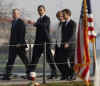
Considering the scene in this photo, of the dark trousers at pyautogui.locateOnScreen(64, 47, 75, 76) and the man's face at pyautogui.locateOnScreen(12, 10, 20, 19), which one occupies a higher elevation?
the man's face at pyautogui.locateOnScreen(12, 10, 20, 19)

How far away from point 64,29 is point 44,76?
1107 mm

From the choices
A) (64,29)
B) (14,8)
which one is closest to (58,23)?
(64,29)

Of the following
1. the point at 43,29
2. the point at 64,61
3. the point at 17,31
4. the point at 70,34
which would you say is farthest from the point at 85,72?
the point at 17,31

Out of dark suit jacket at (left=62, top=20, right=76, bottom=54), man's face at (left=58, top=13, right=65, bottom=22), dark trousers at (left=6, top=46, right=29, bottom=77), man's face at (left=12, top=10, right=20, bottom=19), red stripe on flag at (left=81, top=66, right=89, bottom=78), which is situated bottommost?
red stripe on flag at (left=81, top=66, right=89, bottom=78)

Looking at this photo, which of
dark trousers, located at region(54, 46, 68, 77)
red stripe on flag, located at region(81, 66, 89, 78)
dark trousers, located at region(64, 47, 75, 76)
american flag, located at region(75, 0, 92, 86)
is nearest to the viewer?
red stripe on flag, located at region(81, 66, 89, 78)

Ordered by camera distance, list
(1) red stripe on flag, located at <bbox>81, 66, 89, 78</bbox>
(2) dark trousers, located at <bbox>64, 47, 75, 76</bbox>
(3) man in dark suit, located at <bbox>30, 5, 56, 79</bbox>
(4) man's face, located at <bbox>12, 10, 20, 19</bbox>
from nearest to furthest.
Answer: (1) red stripe on flag, located at <bbox>81, 66, 89, 78</bbox>
(4) man's face, located at <bbox>12, 10, 20, 19</bbox>
(3) man in dark suit, located at <bbox>30, 5, 56, 79</bbox>
(2) dark trousers, located at <bbox>64, 47, 75, 76</bbox>

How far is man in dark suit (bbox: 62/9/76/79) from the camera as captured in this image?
10.1 meters

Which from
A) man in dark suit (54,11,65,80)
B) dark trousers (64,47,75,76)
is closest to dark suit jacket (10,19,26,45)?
man in dark suit (54,11,65,80)

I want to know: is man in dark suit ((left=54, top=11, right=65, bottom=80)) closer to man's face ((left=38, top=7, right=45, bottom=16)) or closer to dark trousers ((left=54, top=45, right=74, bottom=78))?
dark trousers ((left=54, top=45, right=74, bottom=78))

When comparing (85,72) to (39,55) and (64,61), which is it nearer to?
(64,61)

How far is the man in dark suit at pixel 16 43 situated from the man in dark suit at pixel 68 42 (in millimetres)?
843

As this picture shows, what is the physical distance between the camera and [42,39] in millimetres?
10328

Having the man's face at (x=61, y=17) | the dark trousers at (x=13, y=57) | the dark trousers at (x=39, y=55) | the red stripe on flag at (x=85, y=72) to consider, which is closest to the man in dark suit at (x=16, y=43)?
the dark trousers at (x=13, y=57)

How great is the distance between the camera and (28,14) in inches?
399
